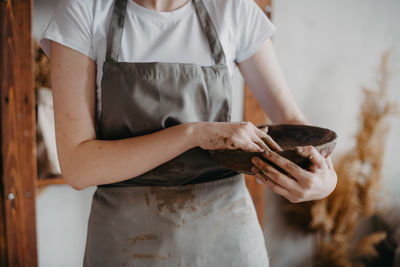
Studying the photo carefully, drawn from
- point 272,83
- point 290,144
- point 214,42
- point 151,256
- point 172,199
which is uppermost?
point 214,42

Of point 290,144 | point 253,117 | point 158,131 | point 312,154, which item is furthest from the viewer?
point 253,117

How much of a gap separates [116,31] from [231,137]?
15.8 inches

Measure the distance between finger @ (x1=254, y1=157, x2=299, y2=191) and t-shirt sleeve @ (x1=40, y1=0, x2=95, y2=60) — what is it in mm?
488

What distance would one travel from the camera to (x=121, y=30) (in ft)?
2.77

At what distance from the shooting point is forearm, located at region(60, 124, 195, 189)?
0.76 metres

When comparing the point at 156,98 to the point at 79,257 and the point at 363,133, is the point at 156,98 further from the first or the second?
the point at 363,133

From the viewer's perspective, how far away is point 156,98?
847 millimetres

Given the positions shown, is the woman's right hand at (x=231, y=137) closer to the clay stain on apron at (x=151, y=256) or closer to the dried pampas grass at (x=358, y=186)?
the clay stain on apron at (x=151, y=256)

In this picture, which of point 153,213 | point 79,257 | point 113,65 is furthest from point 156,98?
point 79,257

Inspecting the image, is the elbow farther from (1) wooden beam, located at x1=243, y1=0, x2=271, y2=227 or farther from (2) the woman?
(1) wooden beam, located at x1=243, y1=0, x2=271, y2=227

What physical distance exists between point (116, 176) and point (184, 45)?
Result: 15.5 inches

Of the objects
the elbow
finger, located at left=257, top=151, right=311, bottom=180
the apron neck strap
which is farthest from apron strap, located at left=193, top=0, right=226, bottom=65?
the elbow

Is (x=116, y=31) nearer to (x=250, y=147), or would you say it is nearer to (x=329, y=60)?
(x=250, y=147)

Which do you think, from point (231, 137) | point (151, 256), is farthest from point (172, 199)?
point (231, 137)
